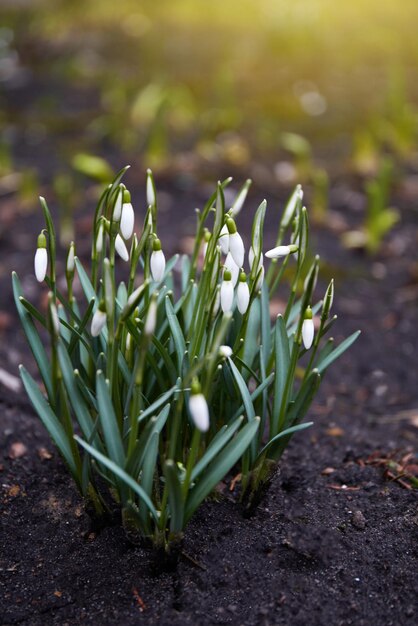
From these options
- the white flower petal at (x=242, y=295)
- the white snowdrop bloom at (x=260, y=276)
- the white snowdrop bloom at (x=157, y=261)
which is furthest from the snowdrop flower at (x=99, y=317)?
the white snowdrop bloom at (x=260, y=276)

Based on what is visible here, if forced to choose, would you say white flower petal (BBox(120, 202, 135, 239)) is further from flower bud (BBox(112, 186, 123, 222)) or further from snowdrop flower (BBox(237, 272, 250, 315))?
snowdrop flower (BBox(237, 272, 250, 315))

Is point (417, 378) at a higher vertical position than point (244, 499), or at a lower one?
lower

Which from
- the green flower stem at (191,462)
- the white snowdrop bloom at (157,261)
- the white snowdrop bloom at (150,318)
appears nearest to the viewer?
the white snowdrop bloom at (150,318)

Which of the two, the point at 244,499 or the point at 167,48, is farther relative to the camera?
the point at 167,48

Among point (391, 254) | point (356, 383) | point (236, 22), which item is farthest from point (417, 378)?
point (236, 22)

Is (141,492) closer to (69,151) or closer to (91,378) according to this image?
(91,378)

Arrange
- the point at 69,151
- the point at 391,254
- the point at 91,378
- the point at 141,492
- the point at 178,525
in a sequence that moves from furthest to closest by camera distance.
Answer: the point at 69,151, the point at 391,254, the point at 91,378, the point at 178,525, the point at 141,492

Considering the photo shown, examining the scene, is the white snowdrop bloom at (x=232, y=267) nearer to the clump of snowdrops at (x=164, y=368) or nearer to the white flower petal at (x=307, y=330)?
the clump of snowdrops at (x=164, y=368)

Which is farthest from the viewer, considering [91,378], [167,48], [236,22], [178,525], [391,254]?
[236,22]

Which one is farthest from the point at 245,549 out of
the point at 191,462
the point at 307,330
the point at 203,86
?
the point at 203,86
